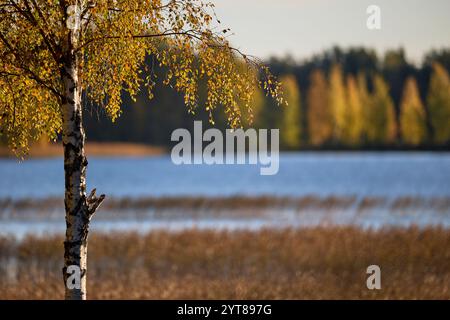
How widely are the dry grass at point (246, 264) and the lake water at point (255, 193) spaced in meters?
1.88

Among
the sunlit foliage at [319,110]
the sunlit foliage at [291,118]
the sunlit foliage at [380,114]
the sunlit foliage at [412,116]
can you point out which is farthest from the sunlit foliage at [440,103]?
the sunlit foliage at [291,118]

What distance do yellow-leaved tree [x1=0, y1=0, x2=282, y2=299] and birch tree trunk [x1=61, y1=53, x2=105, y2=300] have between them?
0.05 feet

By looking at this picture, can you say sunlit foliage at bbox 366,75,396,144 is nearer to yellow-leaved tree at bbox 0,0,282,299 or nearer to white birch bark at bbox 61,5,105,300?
yellow-leaved tree at bbox 0,0,282,299

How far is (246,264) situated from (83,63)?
41.6 feet

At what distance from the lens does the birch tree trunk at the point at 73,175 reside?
509 inches

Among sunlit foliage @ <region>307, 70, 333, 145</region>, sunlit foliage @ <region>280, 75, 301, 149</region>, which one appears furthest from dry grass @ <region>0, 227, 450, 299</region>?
sunlit foliage @ <region>307, 70, 333, 145</region>

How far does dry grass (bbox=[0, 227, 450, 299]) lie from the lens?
66.9 ft

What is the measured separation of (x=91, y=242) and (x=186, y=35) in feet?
49.0

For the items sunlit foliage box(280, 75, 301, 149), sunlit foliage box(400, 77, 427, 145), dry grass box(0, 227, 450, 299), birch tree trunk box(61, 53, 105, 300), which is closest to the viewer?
birch tree trunk box(61, 53, 105, 300)

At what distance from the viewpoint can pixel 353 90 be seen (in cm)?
9881

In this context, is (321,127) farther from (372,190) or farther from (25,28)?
(25,28)

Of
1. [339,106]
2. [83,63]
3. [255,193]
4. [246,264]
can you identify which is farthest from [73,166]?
[339,106]

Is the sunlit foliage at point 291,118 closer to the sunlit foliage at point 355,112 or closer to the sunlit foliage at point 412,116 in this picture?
the sunlit foliage at point 355,112
